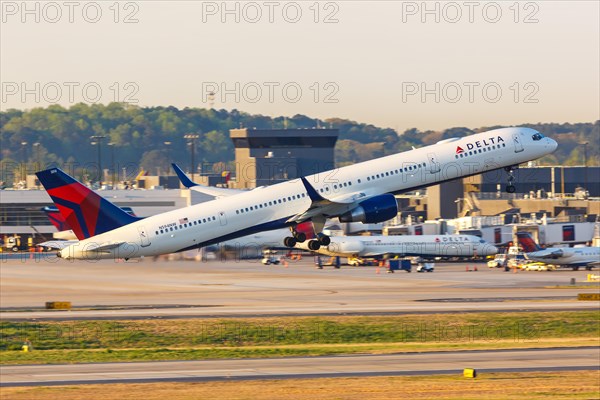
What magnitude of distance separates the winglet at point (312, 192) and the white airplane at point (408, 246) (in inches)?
2639

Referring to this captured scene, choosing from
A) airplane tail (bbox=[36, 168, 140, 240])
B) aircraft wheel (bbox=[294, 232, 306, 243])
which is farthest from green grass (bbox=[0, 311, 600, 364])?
airplane tail (bbox=[36, 168, 140, 240])

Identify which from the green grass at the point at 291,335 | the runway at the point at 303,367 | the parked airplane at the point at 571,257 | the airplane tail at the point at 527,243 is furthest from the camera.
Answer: the airplane tail at the point at 527,243

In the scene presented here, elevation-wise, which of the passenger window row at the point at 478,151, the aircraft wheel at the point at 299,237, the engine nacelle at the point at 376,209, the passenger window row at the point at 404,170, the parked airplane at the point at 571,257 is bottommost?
the parked airplane at the point at 571,257

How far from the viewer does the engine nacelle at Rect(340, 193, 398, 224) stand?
85.2m

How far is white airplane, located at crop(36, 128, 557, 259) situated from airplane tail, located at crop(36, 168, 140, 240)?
0.26ft

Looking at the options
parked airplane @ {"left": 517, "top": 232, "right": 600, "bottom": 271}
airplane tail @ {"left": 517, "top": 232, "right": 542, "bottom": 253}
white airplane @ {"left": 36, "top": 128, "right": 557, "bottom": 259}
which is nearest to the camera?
white airplane @ {"left": 36, "top": 128, "right": 557, "bottom": 259}

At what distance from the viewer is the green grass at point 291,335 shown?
255 feet

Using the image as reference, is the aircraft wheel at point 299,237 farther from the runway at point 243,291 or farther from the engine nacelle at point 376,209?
the runway at point 243,291

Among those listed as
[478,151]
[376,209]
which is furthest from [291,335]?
[478,151]

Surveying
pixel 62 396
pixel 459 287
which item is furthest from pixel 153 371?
pixel 459 287

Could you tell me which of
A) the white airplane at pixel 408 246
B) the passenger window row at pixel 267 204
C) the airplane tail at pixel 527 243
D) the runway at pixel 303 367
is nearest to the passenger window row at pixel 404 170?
the passenger window row at pixel 267 204

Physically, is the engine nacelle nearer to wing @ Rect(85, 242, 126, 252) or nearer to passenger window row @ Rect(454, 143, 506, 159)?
passenger window row @ Rect(454, 143, 506, 159)

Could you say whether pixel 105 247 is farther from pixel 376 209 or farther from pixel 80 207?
pixel 376 209

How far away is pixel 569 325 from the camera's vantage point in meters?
88.7
